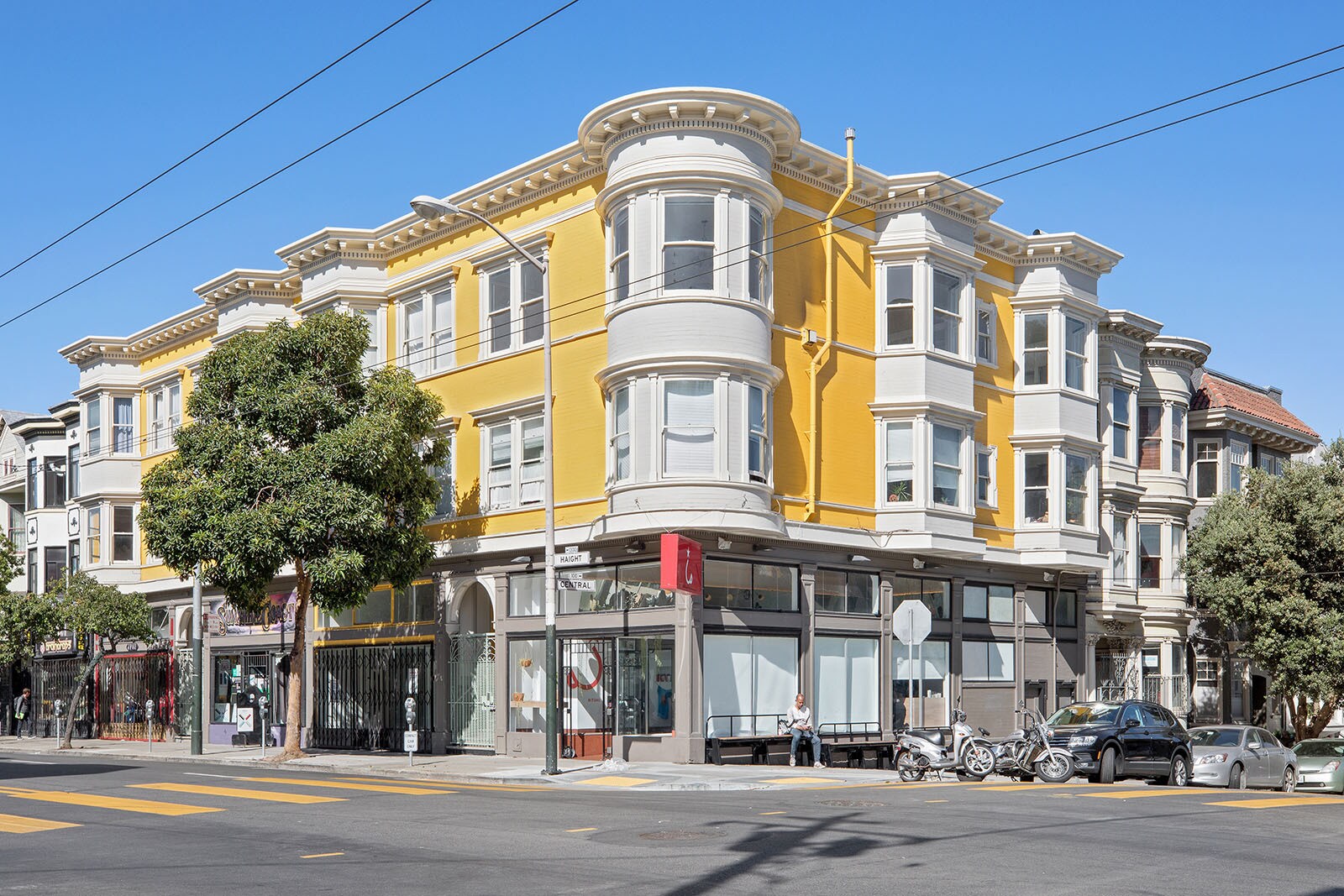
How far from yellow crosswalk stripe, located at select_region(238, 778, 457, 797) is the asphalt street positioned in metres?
0.20

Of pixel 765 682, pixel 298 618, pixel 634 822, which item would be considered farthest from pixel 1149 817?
pixel 298 618

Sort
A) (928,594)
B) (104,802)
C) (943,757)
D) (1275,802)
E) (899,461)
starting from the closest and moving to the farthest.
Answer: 1. (104,802)
2. (1275,802)
3. (943,757)
4. (899,461)
5. (928,594)

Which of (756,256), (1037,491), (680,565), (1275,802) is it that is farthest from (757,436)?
(1275,802)

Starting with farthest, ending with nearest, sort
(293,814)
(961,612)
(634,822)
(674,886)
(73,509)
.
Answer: (73,509), (961,612), (293,814), (634,822), (674,886)

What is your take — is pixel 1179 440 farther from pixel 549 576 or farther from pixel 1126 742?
pixel 549 576

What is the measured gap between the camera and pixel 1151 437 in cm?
4334

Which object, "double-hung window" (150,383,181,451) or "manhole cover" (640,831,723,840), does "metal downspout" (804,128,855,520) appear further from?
"double-hung window" (150,383,181,451)

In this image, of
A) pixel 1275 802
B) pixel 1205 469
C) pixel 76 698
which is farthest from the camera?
pixel 1205 469

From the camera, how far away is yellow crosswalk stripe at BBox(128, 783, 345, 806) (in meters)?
19.3

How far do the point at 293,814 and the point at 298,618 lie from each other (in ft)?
47.9

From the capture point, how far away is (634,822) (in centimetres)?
1617

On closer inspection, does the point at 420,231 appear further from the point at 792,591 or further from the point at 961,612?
the point at 961,612

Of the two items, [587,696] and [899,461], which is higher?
[899,461]

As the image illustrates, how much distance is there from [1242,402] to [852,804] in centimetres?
3441
